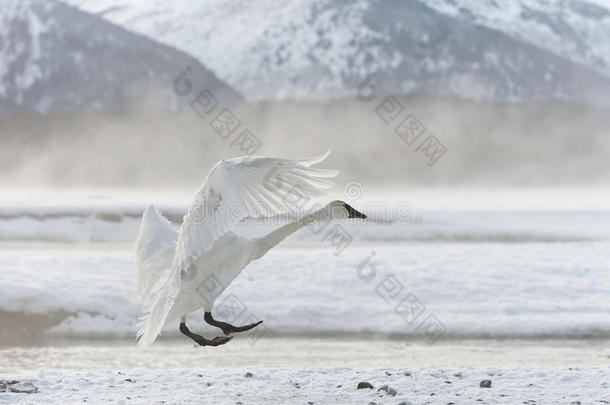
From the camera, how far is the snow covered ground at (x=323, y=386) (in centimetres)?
659

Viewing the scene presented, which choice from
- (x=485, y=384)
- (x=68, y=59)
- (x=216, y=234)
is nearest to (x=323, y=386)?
(x=485, y=384)

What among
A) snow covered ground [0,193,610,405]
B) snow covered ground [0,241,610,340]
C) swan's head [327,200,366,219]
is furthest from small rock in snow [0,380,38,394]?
snow covered ground [0,241,610,340]

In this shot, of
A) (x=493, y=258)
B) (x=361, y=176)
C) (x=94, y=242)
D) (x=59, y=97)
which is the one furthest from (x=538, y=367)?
(x=59, y=97)

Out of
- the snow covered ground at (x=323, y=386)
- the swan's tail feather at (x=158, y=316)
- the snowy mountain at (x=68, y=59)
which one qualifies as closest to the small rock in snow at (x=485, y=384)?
the snow covered ground at (x=323, y=386)

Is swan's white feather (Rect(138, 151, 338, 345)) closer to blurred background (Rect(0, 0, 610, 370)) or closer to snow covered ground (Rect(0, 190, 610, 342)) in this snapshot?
snow covered ground (Rect(0, 190, 610, 342))

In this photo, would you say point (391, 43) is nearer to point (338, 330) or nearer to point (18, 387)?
point (338, 330)

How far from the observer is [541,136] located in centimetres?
3769

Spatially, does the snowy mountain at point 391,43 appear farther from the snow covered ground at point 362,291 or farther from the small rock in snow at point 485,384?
the small rock in snow at point 485,384

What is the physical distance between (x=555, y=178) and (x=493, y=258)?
2213 cm

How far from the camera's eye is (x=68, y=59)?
34.1m

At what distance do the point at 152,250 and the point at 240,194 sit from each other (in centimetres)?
150

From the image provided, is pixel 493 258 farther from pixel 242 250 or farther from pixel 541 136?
pixel 541 136

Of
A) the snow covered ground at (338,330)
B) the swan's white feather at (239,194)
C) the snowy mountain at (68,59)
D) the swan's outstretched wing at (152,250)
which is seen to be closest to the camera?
the swan's white feather at (239,194)

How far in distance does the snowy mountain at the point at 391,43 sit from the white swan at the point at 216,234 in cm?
2648
